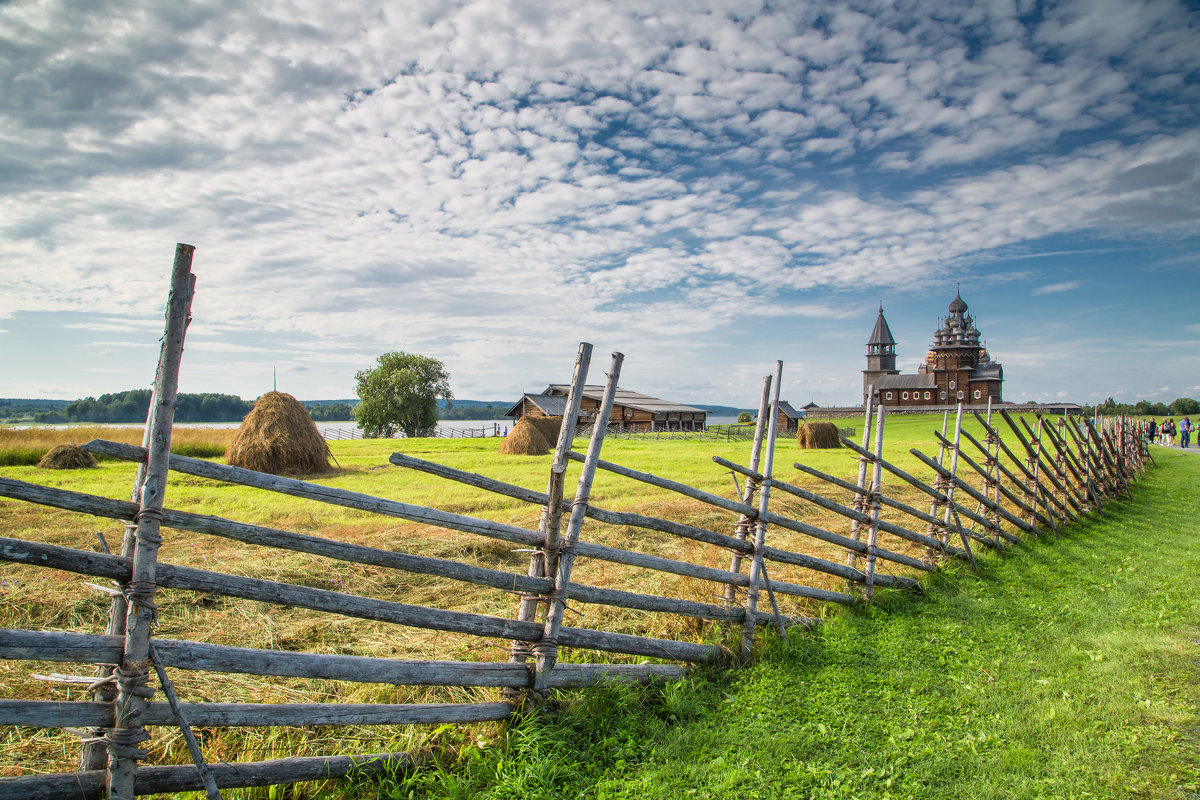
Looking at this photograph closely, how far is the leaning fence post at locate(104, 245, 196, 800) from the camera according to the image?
7.44 feet

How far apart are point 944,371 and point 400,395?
6715 cm

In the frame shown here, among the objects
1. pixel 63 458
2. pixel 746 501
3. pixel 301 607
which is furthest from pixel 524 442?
pixel 301 607

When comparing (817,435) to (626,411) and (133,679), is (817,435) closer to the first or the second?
(626,411)

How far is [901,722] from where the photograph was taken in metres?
3.61

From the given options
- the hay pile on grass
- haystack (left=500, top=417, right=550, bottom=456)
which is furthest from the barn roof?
haystack (left=500, top=417, right=550, bottom=456)

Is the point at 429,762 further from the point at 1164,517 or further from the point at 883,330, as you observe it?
the point at 883,330

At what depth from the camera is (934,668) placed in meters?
4.36

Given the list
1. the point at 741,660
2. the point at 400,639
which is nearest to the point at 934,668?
the point at 741,660

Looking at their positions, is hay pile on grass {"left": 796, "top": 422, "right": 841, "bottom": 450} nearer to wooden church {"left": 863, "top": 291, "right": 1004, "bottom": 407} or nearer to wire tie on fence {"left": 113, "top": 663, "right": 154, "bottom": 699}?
wire tie on fence {"left": 113, "top": 663, "right": 154, "bottom": 699}

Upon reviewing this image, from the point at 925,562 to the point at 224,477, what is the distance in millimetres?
6814

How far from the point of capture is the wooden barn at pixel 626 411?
155 feet

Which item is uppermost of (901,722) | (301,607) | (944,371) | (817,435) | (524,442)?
(944,371)

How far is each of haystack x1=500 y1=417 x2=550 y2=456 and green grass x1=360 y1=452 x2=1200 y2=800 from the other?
1893 cm

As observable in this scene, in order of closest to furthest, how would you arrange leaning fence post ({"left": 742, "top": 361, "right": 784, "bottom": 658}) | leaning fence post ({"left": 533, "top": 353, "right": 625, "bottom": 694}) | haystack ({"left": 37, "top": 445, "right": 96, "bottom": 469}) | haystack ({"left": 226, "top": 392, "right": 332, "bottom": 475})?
leaning fence post ({"left": 533, "top": 353, "right": 625, "bottom": 694}) → leaning fence post ({"left": 742, "top": 361, "right": 784, "bottom": 658}) → haystack ({"left": 37, "top": 445, "right": 96, "bottom": 469}) → haystack ({"left": 226, "top": 392, "right": 332, "bottom": 475})
